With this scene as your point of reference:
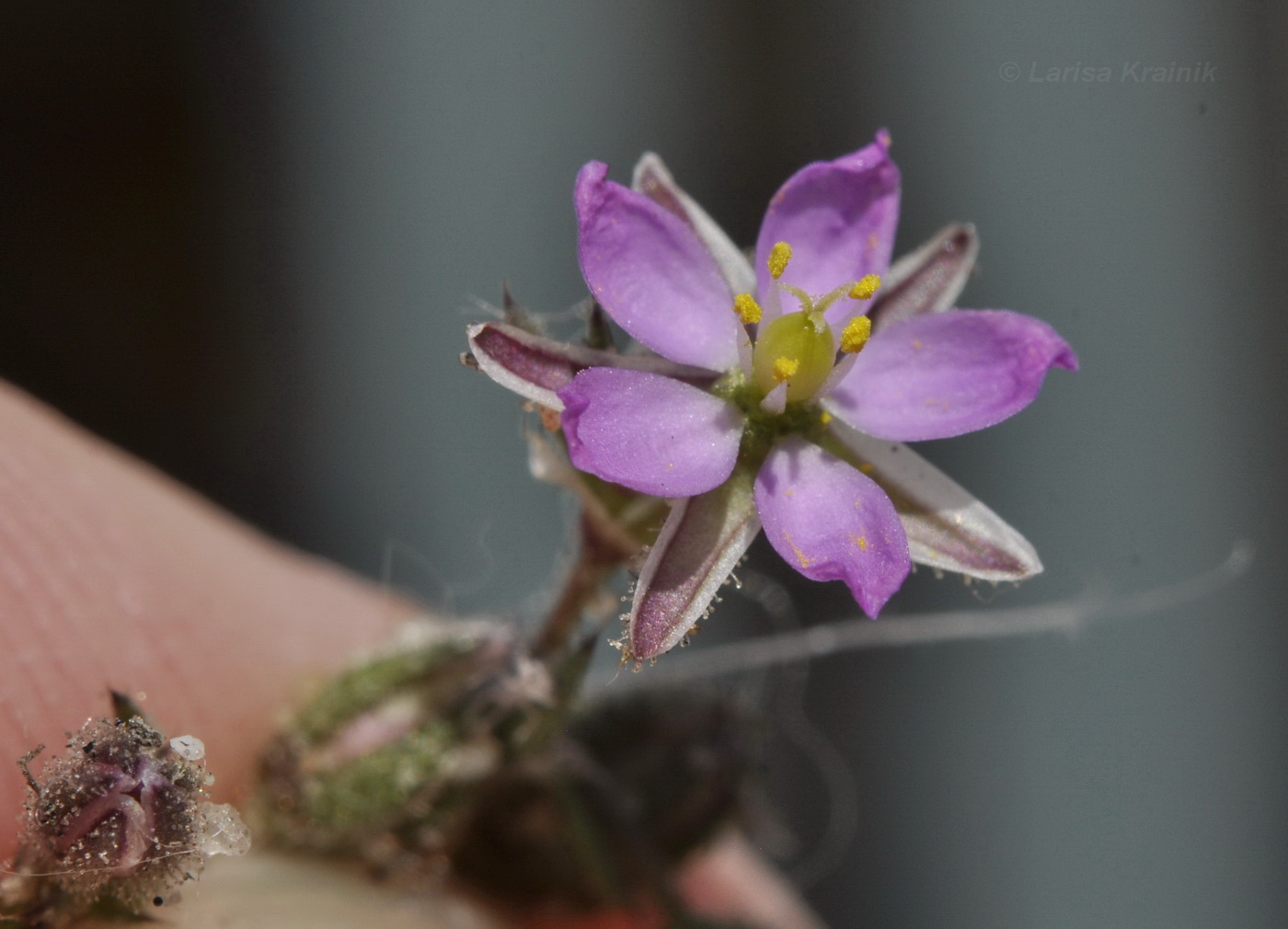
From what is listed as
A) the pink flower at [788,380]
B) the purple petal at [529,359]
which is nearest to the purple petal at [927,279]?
the pink flower at [788,380]

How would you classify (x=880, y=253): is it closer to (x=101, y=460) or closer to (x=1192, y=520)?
Result: (x=101, y=460)

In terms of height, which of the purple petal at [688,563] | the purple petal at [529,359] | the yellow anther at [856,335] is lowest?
the purple petal at [688,563]

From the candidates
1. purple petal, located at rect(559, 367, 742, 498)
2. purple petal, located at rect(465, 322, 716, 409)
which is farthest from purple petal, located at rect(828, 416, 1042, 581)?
purple petal, located at rect(465, 322, 716, 409)

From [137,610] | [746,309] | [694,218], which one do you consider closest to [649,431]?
[746,309]

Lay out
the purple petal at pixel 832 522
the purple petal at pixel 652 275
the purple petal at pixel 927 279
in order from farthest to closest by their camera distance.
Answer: the purple petal at pixel 927 279 < the purple petal at pixel 652 275 < the purple petal at pixel 832 522

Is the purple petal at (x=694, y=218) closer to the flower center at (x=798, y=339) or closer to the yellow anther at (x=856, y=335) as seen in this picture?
the flower center at (x=798, y=339)

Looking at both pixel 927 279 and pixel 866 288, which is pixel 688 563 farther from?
pixel 927 279

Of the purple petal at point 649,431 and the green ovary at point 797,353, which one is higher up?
the green ovary at point 797,353
